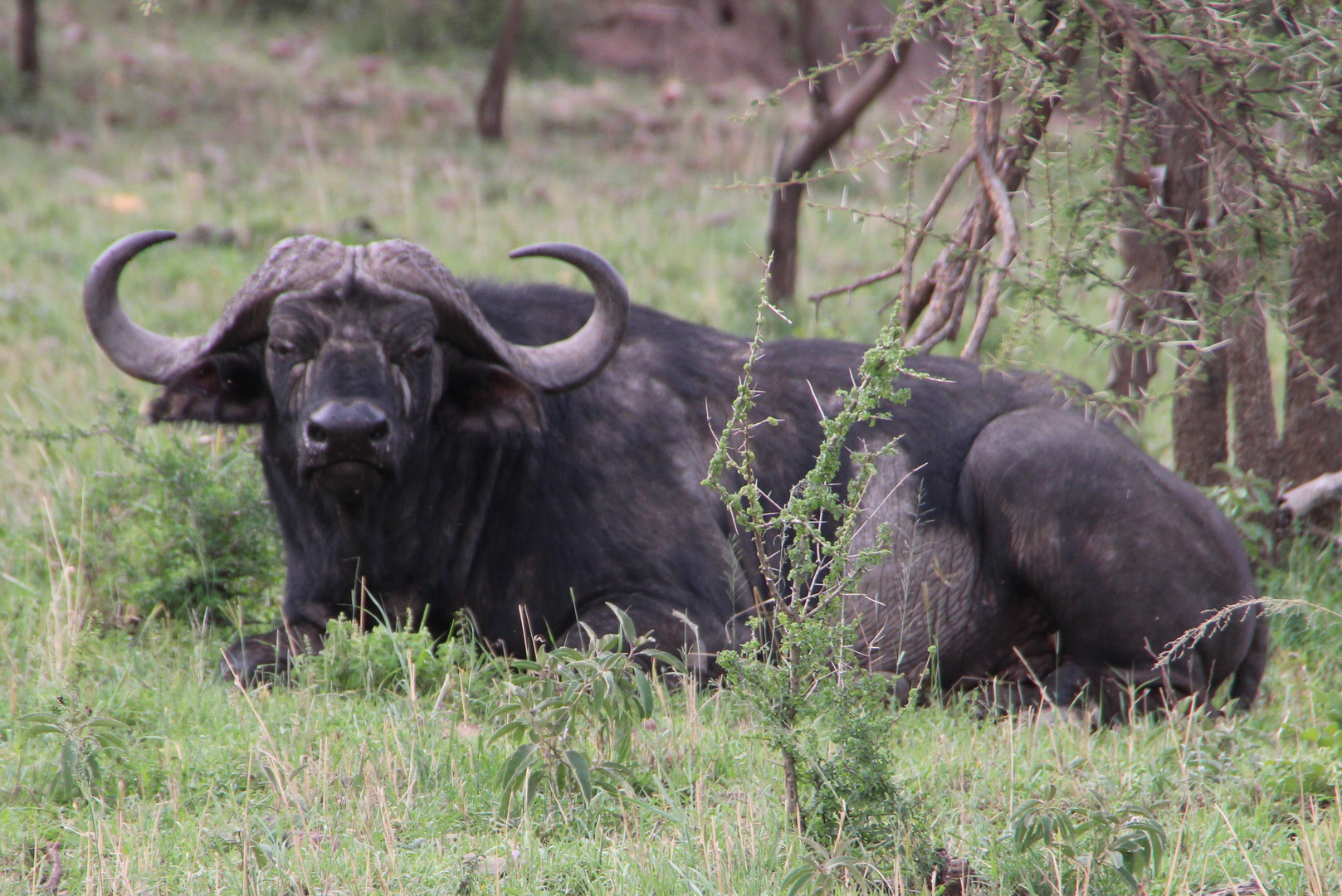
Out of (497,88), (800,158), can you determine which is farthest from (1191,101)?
(497,88)

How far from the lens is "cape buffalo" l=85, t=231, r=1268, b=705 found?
14.6ft

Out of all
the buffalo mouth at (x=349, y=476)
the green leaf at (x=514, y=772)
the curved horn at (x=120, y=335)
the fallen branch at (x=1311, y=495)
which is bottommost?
the green leaf at (x=514, y=772)

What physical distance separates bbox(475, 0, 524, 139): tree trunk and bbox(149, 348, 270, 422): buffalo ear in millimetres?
11464

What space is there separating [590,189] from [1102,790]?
10847 mm

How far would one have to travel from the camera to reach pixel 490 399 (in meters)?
4.66

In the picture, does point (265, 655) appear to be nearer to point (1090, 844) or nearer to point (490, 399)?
point (490, 399)

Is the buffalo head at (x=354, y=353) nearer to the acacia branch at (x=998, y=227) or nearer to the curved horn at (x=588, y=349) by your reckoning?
the curved horn at (x=588, y=349)

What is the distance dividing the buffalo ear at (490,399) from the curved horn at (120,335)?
0.91 meters

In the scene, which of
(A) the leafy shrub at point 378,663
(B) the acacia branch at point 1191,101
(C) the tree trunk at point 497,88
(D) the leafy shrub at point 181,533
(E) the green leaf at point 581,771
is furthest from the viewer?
(C) the tree trunk at point 497,88

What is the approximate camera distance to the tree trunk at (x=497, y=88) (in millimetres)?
15391

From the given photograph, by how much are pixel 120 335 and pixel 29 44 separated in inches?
489

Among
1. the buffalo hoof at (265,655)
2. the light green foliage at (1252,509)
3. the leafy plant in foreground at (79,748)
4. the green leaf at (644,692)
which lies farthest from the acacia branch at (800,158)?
the leafy plant in foreground at (79,748)

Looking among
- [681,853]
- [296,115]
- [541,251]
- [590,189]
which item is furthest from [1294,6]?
[296,115]

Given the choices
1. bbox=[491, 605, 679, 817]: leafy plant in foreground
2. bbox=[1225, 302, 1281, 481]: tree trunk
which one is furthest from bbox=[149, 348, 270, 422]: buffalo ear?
bbox=[1225, 302, 1281, 481]: tree trunk
